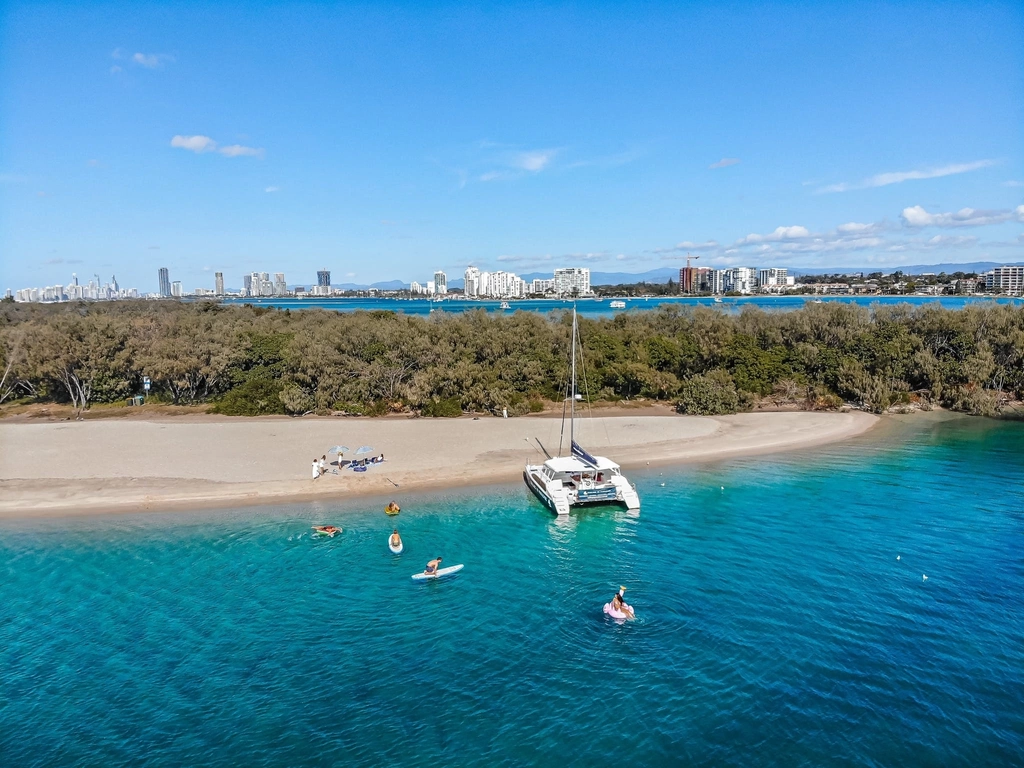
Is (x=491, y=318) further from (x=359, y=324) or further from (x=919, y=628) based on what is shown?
(x=919, y=628)

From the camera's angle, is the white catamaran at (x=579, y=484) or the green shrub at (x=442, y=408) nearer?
the white catamaran at (x=579, y=484)

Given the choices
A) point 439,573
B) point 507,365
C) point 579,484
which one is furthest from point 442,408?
point 439,573

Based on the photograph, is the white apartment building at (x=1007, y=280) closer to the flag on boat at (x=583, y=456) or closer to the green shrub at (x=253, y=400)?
the flag on boat at (x=583, y=456)

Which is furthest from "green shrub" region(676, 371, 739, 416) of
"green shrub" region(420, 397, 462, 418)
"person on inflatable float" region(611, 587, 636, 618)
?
"person on inflatable float" region(611, 587, 636, 618)

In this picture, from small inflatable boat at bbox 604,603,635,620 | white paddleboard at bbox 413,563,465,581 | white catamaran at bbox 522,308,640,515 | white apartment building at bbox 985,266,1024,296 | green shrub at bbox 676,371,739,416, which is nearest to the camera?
small inflatable boat at bbox 604,603,635,620

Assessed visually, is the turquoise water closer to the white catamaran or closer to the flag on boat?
the white catamaran

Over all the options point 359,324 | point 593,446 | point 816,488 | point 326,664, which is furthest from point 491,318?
point 326,664

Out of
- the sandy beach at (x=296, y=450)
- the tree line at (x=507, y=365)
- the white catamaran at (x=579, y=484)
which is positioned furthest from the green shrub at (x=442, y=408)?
the white catamaran at (x=579, y=484)
